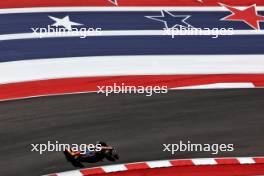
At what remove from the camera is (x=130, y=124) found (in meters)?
13.9

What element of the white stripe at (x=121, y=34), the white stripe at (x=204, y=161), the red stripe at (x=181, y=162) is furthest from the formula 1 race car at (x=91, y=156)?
the white stripe at (x=121, y=34)

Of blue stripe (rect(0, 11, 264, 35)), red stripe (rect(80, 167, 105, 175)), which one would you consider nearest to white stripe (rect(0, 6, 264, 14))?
blue stripe (rect(0, 11, 264, 35))

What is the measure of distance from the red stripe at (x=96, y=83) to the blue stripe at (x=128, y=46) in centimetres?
121

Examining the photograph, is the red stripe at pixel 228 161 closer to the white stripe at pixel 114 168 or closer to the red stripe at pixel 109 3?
the white stripe at pixel 114 168

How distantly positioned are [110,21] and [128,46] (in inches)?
50.0

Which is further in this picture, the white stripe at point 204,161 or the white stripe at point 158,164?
the white stripe at point 204,161

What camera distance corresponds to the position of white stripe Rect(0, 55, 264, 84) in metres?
15.6

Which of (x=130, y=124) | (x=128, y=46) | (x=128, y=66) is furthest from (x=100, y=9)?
(x=130, y=124)

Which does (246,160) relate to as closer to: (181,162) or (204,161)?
(204,161)

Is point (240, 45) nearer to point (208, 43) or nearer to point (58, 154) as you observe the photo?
point (208, 43)

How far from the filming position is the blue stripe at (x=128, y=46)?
16391 mm

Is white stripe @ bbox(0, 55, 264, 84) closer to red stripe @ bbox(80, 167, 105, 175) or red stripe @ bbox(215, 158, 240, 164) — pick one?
red stripe @ bbox(215, 158, 240, 164)

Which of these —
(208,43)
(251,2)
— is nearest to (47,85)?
(208,43)

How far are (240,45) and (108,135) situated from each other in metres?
5.65
